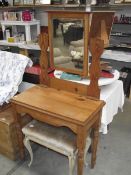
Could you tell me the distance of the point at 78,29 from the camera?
4.67 feet

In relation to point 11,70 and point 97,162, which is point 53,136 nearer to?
point 97,162

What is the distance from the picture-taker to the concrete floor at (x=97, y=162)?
5.53ft

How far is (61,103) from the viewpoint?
56.4 inches

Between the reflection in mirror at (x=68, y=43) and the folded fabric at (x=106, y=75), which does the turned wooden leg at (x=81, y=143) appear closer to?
the reflection in mirror at (x=68, y=43)

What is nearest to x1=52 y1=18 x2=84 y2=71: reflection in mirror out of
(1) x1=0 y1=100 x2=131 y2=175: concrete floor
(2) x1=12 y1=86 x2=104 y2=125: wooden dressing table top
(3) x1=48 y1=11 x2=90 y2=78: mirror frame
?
(3) x1=48 y1=11 x2=90 y2=78: mirror frame

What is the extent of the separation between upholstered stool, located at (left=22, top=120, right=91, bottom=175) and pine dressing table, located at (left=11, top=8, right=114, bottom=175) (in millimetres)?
65

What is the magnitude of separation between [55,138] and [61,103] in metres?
0.25

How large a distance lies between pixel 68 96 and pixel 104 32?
1.85 ft

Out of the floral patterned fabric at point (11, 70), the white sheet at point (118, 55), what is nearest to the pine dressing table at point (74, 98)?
the floral patterned fabric at point (11, 70)

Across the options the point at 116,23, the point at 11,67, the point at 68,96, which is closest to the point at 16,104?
the point at 68,96

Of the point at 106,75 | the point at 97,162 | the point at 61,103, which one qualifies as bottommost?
the point at 97,162

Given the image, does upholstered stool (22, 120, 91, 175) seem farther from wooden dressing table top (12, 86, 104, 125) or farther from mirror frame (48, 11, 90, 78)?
mirror frame (48, 11, 90, 78)

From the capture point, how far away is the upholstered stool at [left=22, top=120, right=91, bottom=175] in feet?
4.53

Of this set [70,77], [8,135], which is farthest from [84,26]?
[8,135]
